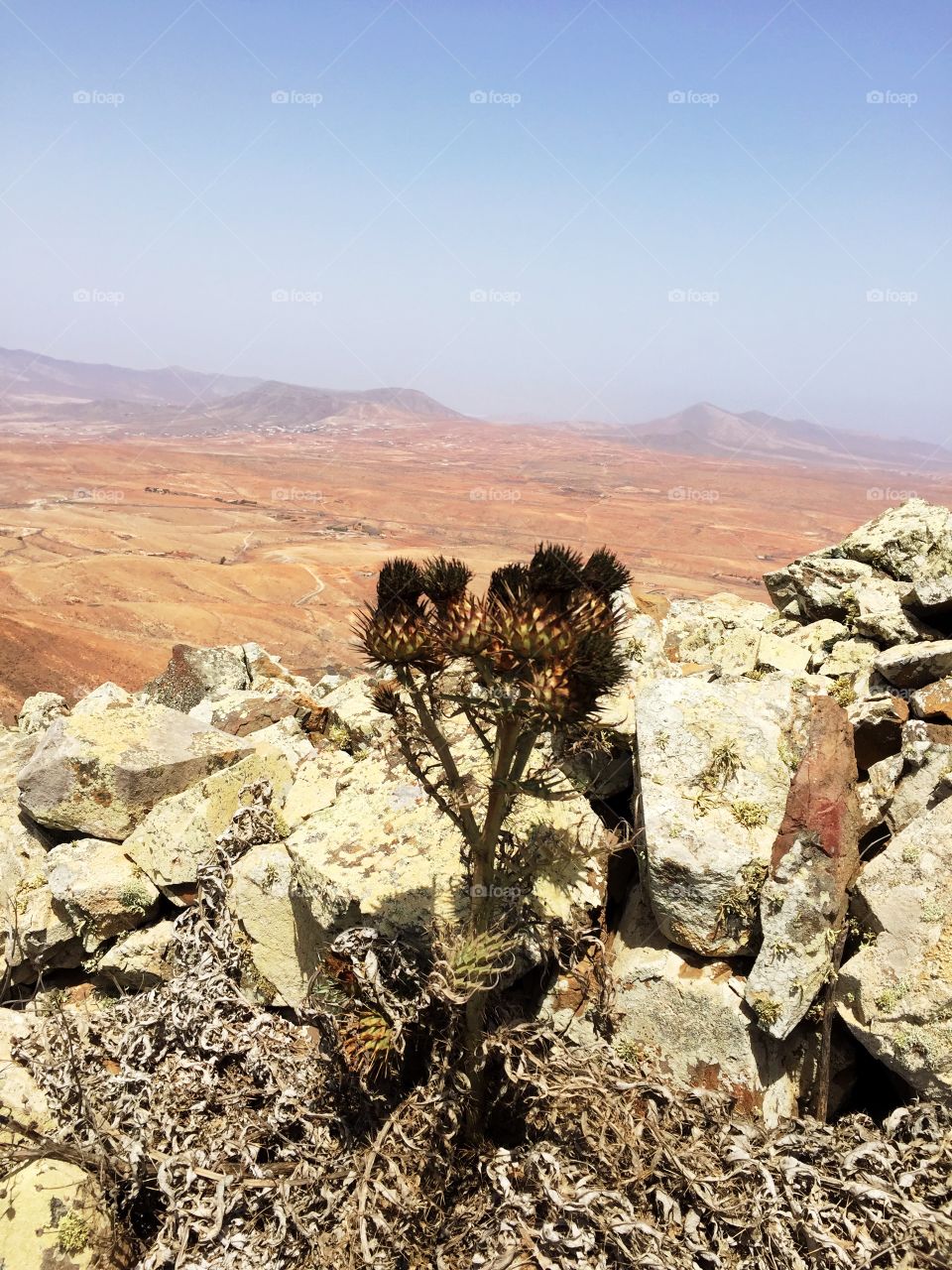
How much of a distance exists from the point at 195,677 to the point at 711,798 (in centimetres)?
826

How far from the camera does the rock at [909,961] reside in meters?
3.93

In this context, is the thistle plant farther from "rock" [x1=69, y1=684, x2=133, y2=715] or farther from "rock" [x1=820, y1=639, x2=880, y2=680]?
"rock" [x1=69, y1=684, x2=133, y2=715]

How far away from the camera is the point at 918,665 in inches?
209

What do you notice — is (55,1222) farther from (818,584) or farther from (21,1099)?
(818,584)

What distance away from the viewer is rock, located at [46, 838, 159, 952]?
595 cm

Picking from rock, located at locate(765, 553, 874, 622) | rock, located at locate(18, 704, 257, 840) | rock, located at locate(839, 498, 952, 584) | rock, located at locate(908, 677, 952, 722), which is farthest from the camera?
rock, located at locate(839, 498, 952, 584)

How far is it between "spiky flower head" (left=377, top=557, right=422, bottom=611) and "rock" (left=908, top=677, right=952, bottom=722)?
11.0 feet

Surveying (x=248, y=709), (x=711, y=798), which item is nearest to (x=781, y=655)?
(x=711, y=798)

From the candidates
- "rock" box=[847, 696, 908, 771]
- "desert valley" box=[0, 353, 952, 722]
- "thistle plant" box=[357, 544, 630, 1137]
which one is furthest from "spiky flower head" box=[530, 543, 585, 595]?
"desert valley" box=[0, 353, 952, 722]

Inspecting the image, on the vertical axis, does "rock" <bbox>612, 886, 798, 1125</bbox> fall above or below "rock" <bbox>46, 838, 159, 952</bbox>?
above

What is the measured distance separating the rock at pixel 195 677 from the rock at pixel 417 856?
5642 millimetres

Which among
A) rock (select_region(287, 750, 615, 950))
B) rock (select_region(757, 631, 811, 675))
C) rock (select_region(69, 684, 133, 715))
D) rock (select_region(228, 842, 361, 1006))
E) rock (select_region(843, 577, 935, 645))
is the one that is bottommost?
rock (select_region(228, 842, 361, 1006))

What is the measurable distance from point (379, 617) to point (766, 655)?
12.1ft

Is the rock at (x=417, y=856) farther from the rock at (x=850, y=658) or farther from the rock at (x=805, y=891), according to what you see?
the rock at (x=850, y=658)
